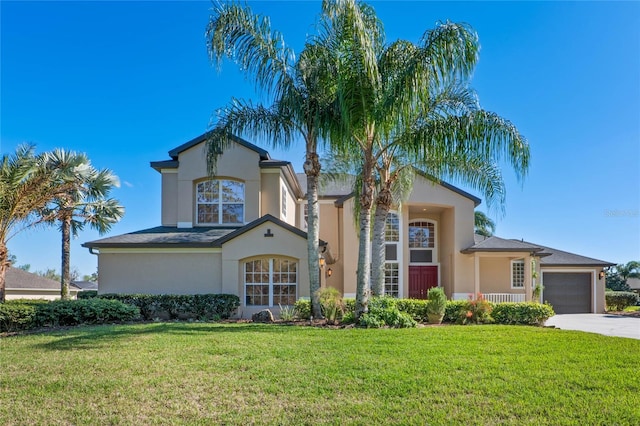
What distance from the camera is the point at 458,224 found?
20.2m

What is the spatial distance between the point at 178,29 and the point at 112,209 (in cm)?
1005

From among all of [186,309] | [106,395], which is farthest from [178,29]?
[106,395]

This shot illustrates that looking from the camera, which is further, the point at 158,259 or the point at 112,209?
the point at 112,209

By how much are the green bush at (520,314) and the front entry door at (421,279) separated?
8195mm

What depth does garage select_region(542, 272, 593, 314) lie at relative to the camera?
78.0 feet

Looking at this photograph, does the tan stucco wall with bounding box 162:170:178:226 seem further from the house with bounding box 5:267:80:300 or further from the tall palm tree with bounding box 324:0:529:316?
the house with bounding box 5:267:80:300

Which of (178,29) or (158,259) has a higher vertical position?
(178,29)

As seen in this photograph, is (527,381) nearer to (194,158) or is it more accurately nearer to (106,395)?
(106,395)

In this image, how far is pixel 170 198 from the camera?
18.3 metres

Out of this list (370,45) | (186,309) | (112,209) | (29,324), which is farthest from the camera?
(112,209)

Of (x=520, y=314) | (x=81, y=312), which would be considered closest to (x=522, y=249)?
(x=520, y=314)

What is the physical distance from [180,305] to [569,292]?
21.3 m

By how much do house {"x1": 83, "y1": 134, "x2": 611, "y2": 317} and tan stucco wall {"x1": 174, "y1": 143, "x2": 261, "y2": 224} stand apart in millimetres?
43

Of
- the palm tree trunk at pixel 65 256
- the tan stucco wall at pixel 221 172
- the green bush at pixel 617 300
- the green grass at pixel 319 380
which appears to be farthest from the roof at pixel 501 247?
the palm tree trunk at pixel 65 256
